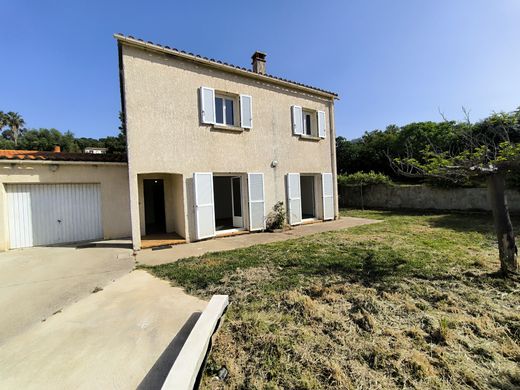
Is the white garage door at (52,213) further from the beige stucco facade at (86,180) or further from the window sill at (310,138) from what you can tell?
the window sill at (310,138)


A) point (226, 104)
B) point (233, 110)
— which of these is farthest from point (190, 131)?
point (233, 110)

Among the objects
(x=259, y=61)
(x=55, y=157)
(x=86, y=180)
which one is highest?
(x=259, y=61)

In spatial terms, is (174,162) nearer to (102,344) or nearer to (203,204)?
(203,204)

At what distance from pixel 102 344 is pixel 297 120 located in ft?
34.1

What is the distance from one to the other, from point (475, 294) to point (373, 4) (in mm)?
8477

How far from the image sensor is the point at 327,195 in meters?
12.2

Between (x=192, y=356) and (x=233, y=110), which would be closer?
(x=192, y=356)

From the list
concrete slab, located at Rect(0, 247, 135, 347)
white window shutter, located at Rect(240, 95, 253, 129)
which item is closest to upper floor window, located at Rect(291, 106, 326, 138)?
white window shutter, located at Rect(240, 95, 253, 129)

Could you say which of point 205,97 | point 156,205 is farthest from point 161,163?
point 156,205

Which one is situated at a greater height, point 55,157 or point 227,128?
point 227,128

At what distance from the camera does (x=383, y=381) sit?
2.19 m

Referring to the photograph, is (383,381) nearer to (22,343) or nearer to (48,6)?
(22,343)

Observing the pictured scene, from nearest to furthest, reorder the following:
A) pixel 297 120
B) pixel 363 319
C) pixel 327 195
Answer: pixel 363 319
pixel 297 120
pixel 327 195

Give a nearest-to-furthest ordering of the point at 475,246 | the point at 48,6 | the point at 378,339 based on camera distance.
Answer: the point at 378,339 → the point at 475,246 → the point at 48,6
